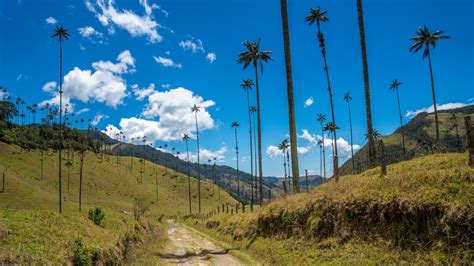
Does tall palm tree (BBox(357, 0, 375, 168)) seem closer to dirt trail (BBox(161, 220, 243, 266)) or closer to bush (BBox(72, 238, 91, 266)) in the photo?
dirt trail (BBox(161, 220, 243, 266))

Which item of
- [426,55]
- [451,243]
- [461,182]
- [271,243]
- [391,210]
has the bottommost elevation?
[271,243]

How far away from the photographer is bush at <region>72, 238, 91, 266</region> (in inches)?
550

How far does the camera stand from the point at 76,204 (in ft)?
319

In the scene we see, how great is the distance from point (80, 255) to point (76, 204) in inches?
3647

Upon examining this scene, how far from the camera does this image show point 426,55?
54.3 metres

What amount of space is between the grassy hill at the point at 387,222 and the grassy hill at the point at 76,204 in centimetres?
962

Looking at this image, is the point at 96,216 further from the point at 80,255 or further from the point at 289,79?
the point at 289,79

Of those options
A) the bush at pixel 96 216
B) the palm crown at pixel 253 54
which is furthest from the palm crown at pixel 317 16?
the bush at pixel 96 216

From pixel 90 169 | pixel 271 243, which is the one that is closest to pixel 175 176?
pixel 90 169

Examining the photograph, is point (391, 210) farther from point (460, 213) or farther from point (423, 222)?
point (460, 213)

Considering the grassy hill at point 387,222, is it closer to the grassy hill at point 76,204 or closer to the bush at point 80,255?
the bush at point 80,255

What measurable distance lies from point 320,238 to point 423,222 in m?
5.61

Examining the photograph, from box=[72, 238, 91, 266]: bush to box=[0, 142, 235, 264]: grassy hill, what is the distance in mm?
199

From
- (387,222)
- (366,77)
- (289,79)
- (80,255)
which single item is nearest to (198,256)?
(80,255)
